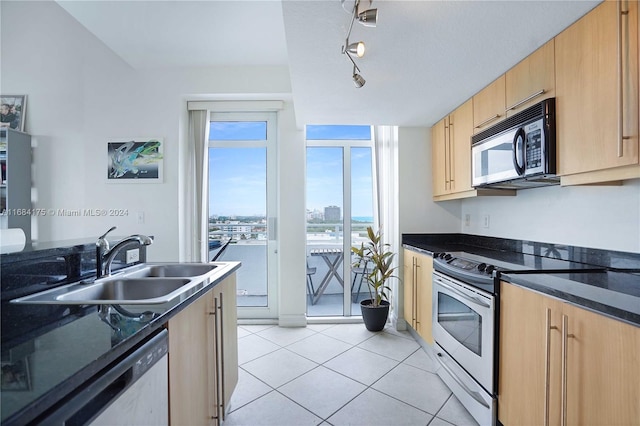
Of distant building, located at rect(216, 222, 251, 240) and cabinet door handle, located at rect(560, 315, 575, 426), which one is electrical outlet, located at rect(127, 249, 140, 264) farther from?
cabinet door handle, located at rect(560, 315, 575, 426)

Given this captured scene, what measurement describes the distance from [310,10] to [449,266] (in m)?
1.78

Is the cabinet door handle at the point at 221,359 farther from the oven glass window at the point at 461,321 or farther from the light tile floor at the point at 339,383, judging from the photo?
the oven glass window at the point at 461,321

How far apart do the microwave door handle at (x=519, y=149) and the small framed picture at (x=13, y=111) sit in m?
4.61

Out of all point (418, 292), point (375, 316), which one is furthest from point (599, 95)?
point (375, 316)

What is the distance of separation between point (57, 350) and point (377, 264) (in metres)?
2.67

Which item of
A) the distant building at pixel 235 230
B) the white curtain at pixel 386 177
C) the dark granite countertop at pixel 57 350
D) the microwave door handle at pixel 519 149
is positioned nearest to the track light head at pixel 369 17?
the microwave door handle at pixel 519 149

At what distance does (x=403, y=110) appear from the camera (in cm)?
266

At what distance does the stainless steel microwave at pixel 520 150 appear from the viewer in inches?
62.2

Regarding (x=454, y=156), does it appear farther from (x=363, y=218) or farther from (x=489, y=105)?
(x=363, y=218)

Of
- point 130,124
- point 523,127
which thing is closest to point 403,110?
point 523,127

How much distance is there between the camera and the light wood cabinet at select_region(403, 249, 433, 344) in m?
2.50

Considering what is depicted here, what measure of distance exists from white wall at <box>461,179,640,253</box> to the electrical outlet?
2.74m

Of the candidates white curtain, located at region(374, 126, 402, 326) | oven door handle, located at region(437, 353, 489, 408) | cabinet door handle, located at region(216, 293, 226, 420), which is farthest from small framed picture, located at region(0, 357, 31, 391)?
white curtain, located at region(374, 126, 402, 326)

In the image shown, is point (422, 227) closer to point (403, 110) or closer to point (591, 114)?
point (403, 110)
